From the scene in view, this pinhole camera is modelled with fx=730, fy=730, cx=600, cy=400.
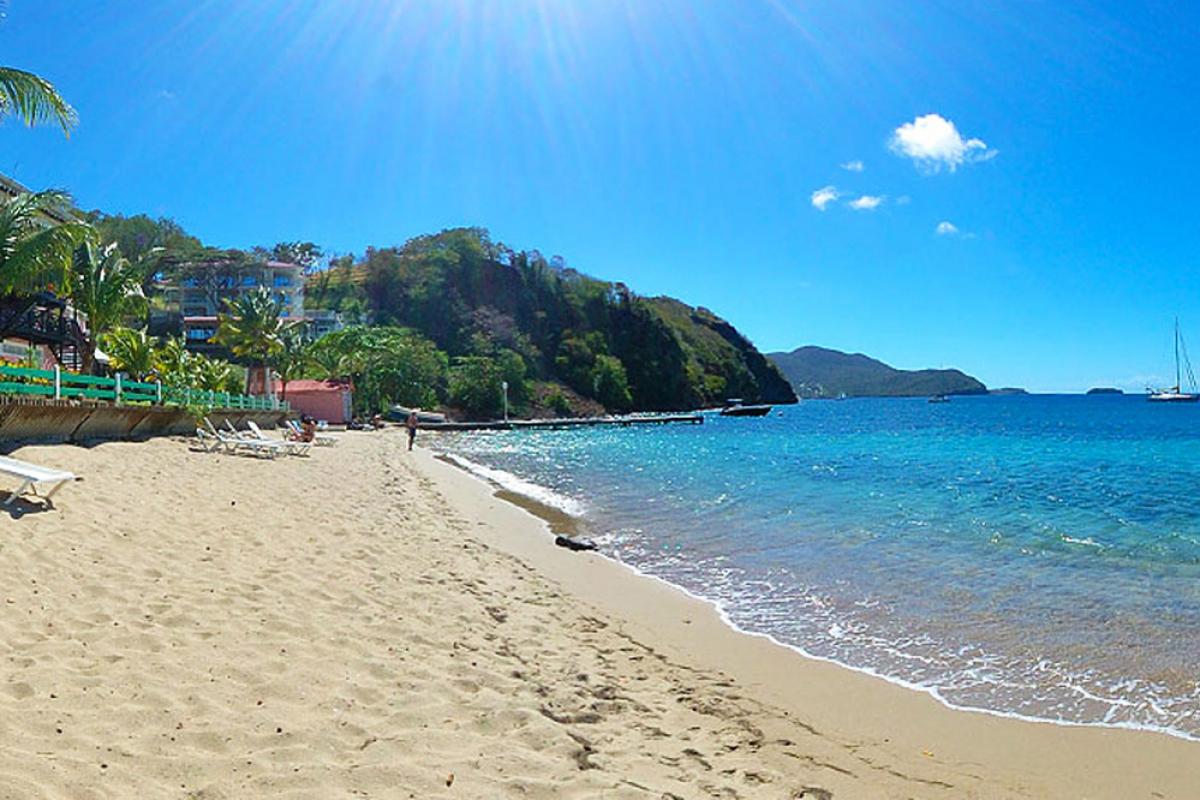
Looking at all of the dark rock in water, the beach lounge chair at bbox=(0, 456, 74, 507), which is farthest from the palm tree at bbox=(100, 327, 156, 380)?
the dark rock in water

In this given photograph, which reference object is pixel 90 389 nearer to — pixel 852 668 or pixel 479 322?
pixel 852 668

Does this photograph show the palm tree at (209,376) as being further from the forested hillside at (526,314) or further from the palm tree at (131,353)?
the forested hillside at (526,314)

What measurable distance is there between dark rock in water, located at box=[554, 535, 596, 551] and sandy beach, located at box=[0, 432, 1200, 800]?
261 centimetres

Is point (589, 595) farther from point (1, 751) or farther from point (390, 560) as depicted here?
point (1, 751)

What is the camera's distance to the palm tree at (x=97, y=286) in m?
22.0

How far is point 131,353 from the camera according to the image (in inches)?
1008

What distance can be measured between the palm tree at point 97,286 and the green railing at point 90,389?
2.92m

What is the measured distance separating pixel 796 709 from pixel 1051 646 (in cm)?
335

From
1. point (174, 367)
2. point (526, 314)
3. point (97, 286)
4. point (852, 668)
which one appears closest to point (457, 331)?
point (526, 314)

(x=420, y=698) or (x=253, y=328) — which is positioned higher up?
(x=253, y=328)

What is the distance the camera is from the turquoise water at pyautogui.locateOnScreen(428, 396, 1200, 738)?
6312mm

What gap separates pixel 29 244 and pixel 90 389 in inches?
140

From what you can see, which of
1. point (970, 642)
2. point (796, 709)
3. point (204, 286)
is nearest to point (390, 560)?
point (796, 709)

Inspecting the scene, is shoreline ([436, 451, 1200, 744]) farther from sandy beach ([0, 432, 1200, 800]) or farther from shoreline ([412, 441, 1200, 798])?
sandy beach ([0, 432, 1200, 800])
